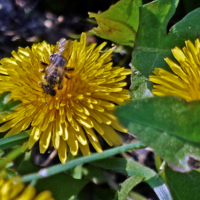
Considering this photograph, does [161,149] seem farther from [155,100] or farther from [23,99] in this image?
[23,99]

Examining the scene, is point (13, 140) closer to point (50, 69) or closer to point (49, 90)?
point (49, 90)

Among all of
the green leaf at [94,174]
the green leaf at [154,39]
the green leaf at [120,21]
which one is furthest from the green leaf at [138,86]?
the green leaf at [94,174]

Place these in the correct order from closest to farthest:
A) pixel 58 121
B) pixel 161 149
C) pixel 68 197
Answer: pixel 161 149 → pixel 58 121 → pixel 68 197

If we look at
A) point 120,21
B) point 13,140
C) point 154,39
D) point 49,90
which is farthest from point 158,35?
point 13,140

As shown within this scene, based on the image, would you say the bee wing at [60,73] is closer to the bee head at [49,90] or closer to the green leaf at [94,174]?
the bee head at [49,90]

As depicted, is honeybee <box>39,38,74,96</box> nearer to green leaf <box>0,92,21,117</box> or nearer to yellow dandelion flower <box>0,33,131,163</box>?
yellow dandelion flower <box>0,33,131,163</box>

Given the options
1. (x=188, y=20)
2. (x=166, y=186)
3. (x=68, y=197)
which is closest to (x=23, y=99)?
(x=68, y=197)

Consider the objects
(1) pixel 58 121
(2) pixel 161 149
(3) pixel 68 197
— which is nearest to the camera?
(2) pixel 161 149
